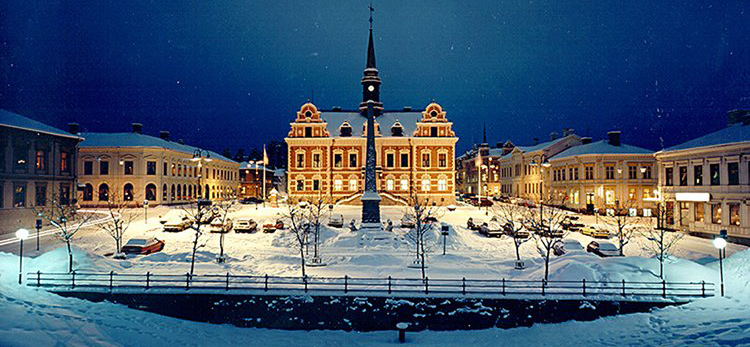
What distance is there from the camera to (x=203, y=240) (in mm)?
34438

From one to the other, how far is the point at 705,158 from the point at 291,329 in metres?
36.5

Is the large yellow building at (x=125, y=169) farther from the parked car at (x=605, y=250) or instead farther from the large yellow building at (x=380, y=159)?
the parked car at (x=605, y=250)

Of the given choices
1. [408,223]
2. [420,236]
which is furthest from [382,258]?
[408,223]

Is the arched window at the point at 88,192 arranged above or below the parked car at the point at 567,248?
above

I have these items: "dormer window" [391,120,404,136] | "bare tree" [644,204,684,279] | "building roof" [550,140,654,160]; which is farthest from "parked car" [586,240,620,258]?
"dormer window" [391,120,404,136]

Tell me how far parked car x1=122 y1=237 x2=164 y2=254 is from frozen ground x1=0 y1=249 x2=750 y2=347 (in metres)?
7.89

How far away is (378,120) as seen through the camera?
7281 centimetres

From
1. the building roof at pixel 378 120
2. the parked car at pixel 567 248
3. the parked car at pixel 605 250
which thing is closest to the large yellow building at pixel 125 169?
the building roof at pixel 378 120

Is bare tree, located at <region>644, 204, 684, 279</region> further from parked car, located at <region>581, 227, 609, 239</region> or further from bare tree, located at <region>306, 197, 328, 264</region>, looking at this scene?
bare tree, located at <region>306, 197, 328, 264</region>

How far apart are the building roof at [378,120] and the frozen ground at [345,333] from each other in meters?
53.0

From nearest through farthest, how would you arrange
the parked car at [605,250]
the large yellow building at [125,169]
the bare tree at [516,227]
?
the parked car at [605,250]
the bare tree at [516,227]
the large yellow building at [125,169]

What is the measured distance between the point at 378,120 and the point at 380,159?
7228 mm

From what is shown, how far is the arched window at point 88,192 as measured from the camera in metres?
60.8

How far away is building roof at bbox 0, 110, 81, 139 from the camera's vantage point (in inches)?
1423
